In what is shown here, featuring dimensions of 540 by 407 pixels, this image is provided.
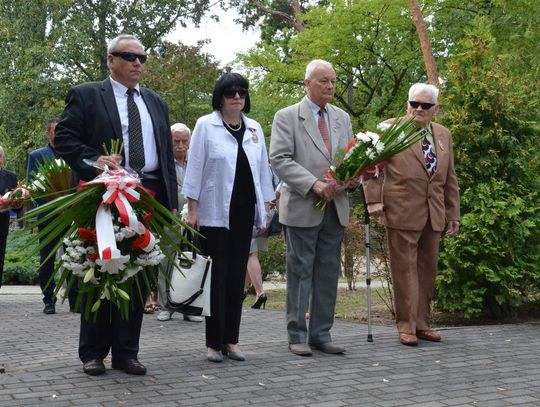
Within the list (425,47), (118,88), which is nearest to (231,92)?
(118,88)

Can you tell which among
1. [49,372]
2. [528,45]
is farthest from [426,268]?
[528,45]

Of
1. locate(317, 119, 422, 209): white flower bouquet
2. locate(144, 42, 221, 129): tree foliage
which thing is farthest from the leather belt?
locate(144, 42, 221, 129): tree foliage

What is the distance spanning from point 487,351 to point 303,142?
7.73ft

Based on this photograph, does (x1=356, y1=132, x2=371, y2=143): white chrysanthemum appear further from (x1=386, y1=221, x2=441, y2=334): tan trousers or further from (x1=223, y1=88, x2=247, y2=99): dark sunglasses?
(x1=386, y1=221, x2=441, y2=334): tan trousers

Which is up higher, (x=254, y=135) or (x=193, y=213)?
(x=254, y=135)

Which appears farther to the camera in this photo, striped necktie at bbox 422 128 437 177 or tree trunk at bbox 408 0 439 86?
tree trunk at bbox 408 0 439 86

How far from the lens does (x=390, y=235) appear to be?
26.7 ft

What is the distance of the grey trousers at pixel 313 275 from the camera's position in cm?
746

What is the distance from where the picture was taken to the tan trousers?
802cm

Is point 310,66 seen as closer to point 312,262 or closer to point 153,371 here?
point 312,262

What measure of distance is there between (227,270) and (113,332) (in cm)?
110

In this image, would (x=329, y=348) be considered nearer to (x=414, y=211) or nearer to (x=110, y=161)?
(x=414, y=211)

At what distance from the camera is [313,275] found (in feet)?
25.0

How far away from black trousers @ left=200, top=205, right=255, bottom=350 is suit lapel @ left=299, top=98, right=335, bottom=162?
841 mm
